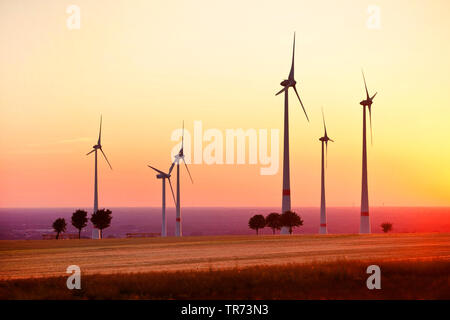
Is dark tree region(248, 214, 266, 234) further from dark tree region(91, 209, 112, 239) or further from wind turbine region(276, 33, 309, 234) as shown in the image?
wind turbine region(276, 33, 309, 234)

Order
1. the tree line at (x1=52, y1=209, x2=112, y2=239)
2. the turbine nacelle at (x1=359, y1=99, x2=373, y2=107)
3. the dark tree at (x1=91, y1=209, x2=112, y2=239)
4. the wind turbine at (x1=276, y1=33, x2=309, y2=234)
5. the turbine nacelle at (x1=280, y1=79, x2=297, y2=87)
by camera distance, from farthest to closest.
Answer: the tree line at (x1=52, y1=209, x2=112, y2=239), the dark tree at (x1=91, y1=209, x2=112, y2=239), the turbine nacelle at (x1=359, y1=99, x2=373, y2=107), the turbine nacelle at (x1=280, y1=79, x2=297, y2=87), the wind turbine at (x1=276, y1=33, x2=309, y2=234)

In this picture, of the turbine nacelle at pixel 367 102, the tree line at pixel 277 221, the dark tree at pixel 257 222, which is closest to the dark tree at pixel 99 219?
the tree line at pixel 277 221

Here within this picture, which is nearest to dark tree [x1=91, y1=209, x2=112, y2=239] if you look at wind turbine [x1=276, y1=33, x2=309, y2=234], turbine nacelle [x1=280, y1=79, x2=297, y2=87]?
wind turbine [x1=276, y1=33, x2=309, y2=234]

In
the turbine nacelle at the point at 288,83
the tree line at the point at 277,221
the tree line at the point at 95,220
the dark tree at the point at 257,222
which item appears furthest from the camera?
the dark tree at the point at 257,222

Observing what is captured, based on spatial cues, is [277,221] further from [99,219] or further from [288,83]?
[288,83]

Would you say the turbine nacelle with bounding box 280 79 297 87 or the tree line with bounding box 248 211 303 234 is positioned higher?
the turbine nacelle with bounding box 280 79 297 87

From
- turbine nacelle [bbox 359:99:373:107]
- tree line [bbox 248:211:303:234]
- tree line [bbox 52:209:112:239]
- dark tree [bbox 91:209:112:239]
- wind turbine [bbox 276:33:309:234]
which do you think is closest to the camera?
wind turbine [bbox 276:33:309:234]

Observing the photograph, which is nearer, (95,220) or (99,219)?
(95,220)

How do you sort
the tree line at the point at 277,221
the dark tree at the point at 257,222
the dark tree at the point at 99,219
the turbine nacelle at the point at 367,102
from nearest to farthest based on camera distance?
1. the tree line at the point at 277,221
2. the turbine nacelle at the point at 367,102
3. the dark tree at the point at 99,219
4. the dark tree at the point at 257,222

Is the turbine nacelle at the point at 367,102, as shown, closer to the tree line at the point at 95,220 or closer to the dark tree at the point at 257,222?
the dark tree at the point at 257,222

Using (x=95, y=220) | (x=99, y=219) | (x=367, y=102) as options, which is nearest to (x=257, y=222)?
(x=99, y=219)

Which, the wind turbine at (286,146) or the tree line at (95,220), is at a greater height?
the wind turbine at (286,146)
